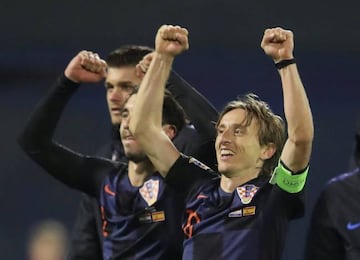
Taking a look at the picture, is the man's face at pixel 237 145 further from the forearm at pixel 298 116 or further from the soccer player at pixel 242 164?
the forearm at pixel 298 116

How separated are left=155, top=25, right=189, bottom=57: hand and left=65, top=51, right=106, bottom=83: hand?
294 mm

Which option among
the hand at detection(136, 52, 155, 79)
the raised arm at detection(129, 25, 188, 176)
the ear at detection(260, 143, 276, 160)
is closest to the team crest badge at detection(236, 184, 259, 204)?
the ear at detection(260, 143, 276, 160)

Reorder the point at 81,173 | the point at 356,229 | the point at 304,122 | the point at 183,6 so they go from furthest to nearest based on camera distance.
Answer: the point at 183,6, the point at 81,173, the point at 356,229, the point at 304,122

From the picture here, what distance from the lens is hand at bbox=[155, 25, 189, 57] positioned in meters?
2.57

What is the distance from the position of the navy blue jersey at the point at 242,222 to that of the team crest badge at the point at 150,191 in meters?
0.17

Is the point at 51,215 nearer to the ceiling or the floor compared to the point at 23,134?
nearer to the floor

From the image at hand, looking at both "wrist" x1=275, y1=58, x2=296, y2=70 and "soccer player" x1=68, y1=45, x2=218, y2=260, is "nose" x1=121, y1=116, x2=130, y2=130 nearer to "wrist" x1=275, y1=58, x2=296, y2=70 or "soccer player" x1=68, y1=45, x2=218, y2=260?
"soccer player" x1=68, y1=45, x2=218, y2=260

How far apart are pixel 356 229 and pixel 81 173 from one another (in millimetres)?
763

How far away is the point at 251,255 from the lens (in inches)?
94.8

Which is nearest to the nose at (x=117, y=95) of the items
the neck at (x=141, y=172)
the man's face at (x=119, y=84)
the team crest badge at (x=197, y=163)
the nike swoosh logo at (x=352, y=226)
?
the man's face at (x=119, y=84)

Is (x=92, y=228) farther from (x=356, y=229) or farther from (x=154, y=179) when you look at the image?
(x=356, y=229)

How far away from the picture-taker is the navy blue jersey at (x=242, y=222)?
2426mm

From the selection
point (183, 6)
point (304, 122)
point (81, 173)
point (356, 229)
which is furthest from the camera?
point (183, 6)

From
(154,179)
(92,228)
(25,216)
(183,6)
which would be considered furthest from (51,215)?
(154,179)
